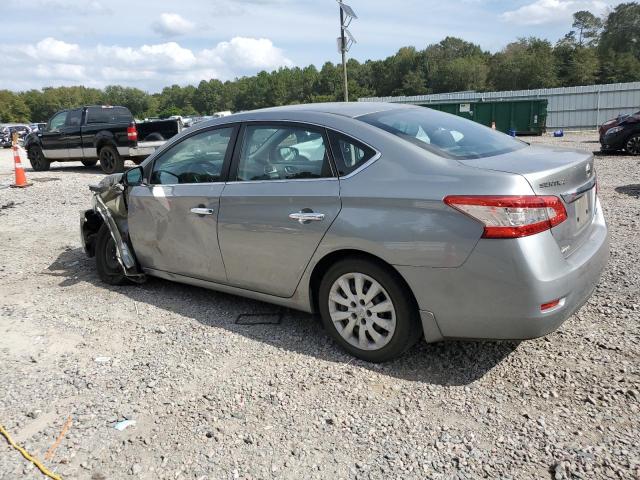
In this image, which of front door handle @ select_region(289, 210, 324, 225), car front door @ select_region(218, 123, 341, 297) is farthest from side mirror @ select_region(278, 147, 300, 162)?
front door handle @ select_region(289, 210, 324, 225)

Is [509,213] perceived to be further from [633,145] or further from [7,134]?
[7,134]

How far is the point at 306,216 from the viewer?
360cm

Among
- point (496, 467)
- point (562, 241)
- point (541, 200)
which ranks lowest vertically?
point (496, 467)

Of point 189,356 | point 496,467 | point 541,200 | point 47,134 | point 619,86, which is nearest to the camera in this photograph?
point 496,467

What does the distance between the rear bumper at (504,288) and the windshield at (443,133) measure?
28.9 inches

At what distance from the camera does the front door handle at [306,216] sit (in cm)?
353

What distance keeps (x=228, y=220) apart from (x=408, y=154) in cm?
150

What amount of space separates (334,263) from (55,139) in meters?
15.0

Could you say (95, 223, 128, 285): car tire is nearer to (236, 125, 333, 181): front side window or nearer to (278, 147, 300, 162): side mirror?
(236, 125, 333, 181): front side window

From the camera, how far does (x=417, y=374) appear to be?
345cm

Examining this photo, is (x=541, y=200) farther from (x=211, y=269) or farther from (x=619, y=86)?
(x=619, y=86)

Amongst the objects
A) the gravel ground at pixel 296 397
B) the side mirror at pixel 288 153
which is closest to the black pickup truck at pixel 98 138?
the gravel ground at pixel 296 397

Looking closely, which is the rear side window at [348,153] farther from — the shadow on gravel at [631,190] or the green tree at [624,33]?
the green tree at [624,33]

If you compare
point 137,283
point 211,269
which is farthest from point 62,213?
point 211,269
